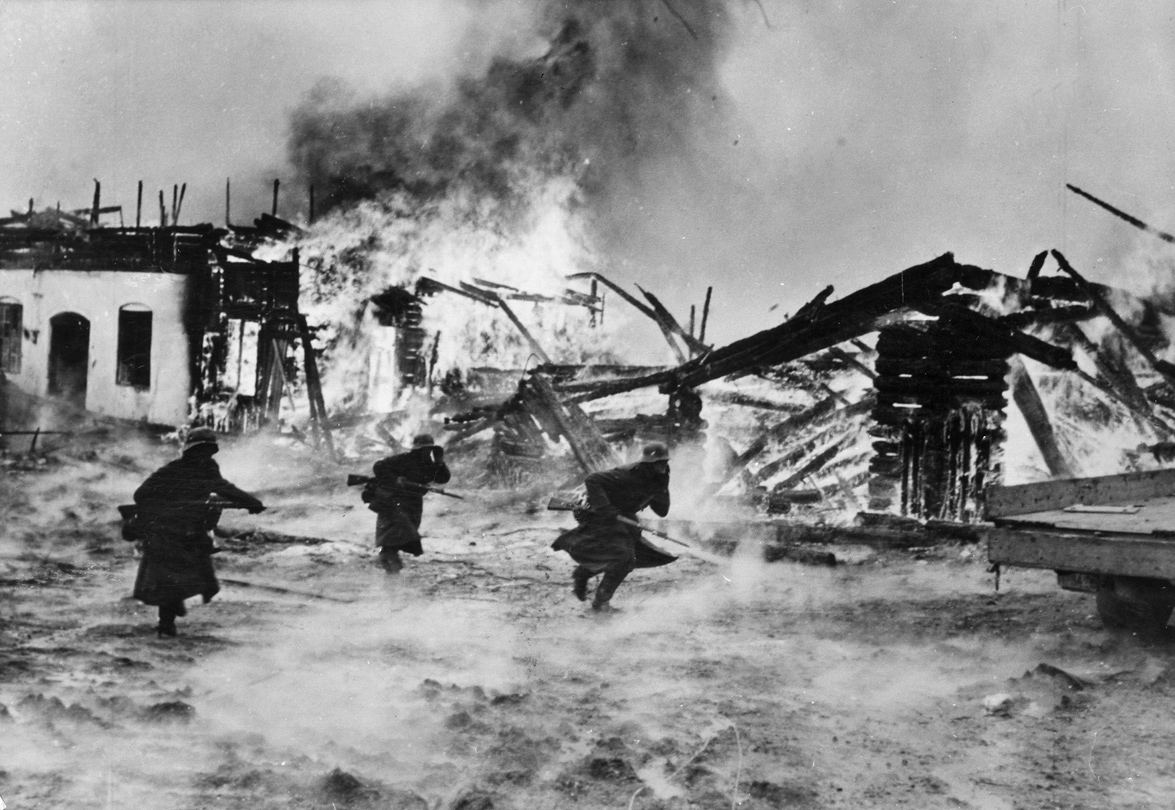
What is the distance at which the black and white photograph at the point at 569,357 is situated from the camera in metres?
4.29

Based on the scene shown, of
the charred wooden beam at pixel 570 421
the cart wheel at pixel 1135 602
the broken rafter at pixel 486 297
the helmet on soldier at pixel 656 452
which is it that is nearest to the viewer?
the cart wheel at pixel 1135 602

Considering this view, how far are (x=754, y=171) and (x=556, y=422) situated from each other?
181 cm

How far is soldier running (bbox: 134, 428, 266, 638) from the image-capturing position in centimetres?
460

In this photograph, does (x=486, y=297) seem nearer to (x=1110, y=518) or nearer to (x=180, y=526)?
(x=180, y=526)

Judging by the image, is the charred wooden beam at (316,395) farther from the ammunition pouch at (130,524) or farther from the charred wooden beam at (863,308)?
the charred wooden beam at (863,308)

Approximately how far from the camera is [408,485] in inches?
191

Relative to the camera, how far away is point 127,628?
457 centimetres

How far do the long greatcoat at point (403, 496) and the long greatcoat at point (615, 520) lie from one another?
2.58ft

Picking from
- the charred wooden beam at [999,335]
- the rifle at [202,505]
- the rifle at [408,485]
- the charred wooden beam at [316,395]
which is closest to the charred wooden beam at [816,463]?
the charred wooden beam at [999,335]

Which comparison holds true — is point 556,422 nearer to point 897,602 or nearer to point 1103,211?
point 897,602

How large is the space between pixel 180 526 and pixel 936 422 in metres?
4.26

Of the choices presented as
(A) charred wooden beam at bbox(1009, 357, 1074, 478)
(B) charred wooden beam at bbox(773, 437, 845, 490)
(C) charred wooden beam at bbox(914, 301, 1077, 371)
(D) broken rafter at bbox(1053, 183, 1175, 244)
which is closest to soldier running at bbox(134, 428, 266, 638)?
(B) charred wooden beam at bbox(773, 437, 845, 490)

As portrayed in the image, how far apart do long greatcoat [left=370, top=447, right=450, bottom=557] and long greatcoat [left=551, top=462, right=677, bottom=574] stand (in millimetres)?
786

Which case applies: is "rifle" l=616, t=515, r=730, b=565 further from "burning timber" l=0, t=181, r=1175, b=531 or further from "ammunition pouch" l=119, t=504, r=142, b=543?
"ammunition pouch" l=119, t=504, r=142, b=543
